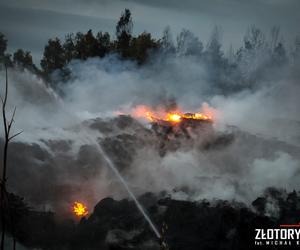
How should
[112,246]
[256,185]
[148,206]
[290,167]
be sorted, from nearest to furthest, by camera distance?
A: [112,246]
[148,206]
[256,185]
[290,167]

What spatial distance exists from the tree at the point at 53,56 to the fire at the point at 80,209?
4435 centimetres

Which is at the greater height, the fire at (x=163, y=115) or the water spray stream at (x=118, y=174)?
the fire at (x=163, y=115)

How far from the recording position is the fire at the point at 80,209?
2681 cm

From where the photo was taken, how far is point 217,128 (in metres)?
37.9

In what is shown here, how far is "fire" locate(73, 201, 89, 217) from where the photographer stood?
88.0ft

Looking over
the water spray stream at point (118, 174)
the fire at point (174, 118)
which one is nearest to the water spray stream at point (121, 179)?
the water spray stream at point (118, 174)

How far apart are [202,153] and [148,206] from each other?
1203 cm

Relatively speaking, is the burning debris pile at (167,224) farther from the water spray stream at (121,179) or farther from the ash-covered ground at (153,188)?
the water spray stream at (121,179)

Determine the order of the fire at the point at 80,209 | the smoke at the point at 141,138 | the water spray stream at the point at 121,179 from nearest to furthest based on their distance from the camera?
the water spray stream at the point at 121,179 → the fire at the point at 80,209 → the smoke at the point at 141,138

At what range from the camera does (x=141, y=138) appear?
3594 cm

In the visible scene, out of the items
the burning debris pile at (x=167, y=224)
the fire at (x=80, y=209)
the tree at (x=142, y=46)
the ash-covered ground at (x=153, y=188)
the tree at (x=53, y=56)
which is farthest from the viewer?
the tree at (x=53, y=56)

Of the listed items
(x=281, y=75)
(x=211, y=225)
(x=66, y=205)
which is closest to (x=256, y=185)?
(x=211, y=225)

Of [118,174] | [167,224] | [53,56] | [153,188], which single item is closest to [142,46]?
[53,56]

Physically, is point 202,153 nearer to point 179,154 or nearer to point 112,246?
point 179,154
